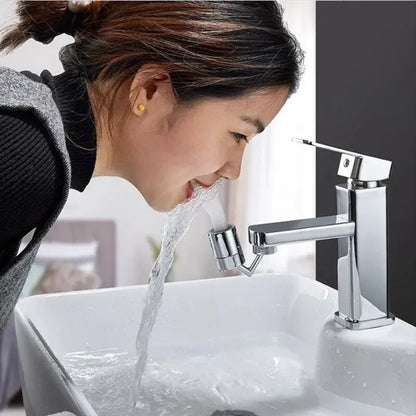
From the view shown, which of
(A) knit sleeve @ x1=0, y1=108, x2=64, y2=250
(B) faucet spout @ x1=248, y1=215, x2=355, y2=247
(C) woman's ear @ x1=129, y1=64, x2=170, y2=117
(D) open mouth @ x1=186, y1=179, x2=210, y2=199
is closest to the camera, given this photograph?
(A) knit sleeve @ x1=0, y1=108, x2=64, y2=250

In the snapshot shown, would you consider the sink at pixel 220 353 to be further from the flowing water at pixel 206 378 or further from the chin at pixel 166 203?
the chin at pixel 166 203

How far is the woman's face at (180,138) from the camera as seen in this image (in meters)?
1.04

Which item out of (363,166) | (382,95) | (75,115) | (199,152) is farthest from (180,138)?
(382,95)

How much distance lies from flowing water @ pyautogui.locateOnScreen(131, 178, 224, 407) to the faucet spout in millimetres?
148

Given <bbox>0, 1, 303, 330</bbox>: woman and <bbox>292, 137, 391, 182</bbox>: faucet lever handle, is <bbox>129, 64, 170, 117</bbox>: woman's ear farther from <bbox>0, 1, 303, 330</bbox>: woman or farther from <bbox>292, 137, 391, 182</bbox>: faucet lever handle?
<bbox>292, 137, 391, 182</bbox>: faucet lever handle

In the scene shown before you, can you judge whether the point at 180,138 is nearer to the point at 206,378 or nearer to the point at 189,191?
the point at 189,191

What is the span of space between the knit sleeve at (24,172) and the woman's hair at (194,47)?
0.96 feet

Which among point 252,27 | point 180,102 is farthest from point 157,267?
point 252,27

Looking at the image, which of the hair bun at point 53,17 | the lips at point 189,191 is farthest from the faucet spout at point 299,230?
the hair bun at point 53,17

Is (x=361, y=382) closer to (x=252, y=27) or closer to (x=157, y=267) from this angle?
(x=157, y=267)

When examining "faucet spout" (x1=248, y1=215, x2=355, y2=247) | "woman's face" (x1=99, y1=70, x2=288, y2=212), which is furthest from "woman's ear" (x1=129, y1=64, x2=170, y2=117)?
"faucet spout" (x1=248, y1=215, x2=355, y2=247)

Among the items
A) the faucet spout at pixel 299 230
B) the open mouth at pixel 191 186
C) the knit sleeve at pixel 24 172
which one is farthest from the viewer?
the open mouth at pixel 191 186

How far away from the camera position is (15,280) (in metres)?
0.87

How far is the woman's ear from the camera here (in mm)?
1023
